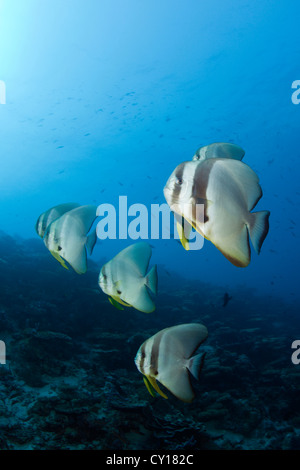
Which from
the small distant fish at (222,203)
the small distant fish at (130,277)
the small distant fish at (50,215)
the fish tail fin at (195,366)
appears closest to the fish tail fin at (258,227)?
the small distant fish at (222,203)

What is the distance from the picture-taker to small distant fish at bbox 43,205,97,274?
2.54m

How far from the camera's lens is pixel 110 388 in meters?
5.57

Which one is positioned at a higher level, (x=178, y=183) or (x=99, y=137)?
(x=99, y=137)

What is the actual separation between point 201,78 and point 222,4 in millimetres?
7813

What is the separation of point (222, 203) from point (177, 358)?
145cm

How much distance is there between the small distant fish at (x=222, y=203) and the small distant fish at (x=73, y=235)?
57.5 inches

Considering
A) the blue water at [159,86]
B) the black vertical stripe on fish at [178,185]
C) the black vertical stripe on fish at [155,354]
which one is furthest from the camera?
the blue water at [159,86]

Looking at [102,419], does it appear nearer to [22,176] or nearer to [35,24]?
[35,24]

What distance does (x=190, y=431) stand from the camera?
4.68 meters

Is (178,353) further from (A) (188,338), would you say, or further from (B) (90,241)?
(B) (90,241)

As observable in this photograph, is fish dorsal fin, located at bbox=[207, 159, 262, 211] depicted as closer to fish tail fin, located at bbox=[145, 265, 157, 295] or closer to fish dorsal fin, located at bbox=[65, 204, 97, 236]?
fish tail fin, located at bbox=[145, 265, 157, 295]

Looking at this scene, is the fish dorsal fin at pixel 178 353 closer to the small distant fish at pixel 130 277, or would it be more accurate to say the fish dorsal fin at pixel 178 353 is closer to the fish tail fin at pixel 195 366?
the fish tail fin at pixel 195 366

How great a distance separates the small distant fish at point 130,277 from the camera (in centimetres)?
255
